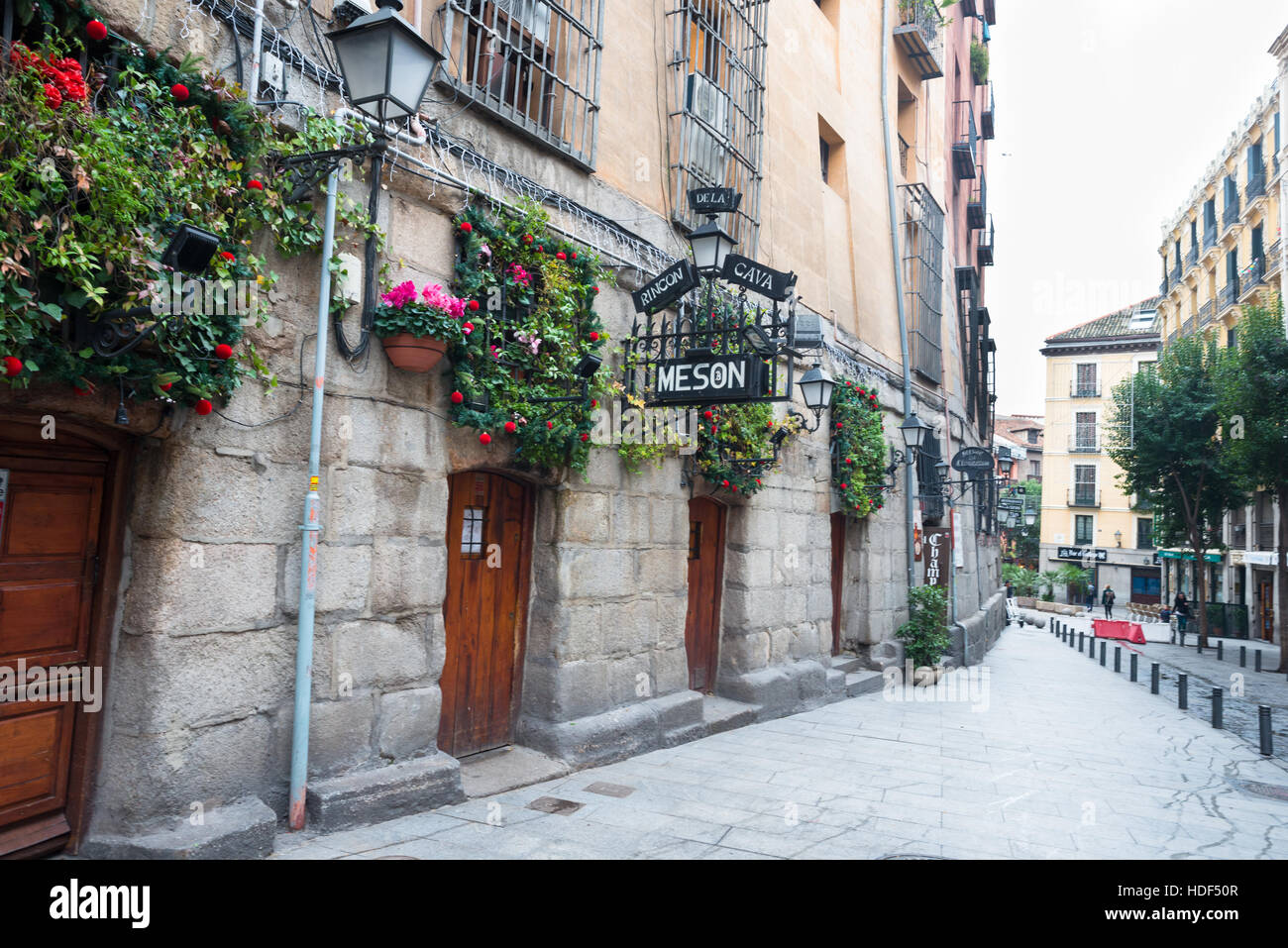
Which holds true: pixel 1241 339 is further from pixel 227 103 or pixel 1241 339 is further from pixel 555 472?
pixel 227 103

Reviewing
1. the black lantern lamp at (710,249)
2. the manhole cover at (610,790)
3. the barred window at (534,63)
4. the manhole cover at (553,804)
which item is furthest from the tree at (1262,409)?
the manhole cover at (553,804)

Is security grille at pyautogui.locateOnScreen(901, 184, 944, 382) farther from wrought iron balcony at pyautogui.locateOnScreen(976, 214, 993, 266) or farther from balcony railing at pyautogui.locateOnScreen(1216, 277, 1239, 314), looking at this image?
balcony railing at pyautogui.locateOnScreen(1216, 277, 1239, 314)

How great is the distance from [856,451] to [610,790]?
21.4ft

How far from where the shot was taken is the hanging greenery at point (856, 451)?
10.9 m

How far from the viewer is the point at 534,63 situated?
632 cm

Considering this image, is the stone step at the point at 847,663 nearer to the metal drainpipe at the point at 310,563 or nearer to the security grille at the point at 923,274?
the security grille at the point at 923,274

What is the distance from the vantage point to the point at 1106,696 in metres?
12.8

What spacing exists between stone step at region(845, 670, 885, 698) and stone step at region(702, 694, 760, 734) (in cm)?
269

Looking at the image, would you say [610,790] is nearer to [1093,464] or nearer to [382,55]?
[382,55]

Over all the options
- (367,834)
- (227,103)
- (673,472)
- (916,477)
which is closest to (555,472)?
(673,472)

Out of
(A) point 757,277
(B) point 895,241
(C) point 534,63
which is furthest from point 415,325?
(B) point 895,241

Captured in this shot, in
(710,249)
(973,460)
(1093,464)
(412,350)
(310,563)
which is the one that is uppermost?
(1093,464)

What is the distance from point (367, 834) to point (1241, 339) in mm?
19845

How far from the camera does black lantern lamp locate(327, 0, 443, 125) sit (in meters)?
4.05
